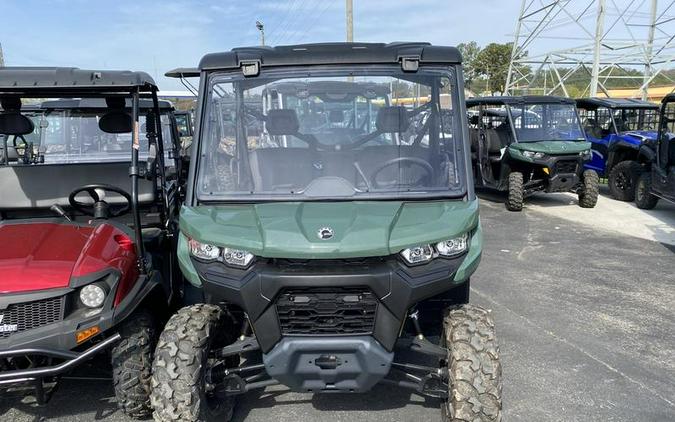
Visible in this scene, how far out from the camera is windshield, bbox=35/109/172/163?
5.20 meters

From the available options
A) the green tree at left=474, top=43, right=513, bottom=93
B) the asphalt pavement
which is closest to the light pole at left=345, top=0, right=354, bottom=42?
the asphalt pavement

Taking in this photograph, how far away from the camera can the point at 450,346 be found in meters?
2.75

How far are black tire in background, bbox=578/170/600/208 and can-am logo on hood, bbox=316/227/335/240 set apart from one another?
8840 millimetres

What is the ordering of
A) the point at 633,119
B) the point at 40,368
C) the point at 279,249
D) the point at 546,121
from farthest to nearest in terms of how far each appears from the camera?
the point at 633,119
the point at 546,121
the point at 40,368
the point at 279,249

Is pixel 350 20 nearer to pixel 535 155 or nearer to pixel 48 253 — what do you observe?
pixel 535 155

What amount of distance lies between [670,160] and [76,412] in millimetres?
8706

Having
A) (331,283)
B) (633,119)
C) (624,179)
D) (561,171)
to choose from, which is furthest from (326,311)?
(633,119)

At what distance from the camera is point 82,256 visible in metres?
3.09

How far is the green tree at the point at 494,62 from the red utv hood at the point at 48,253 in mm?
40708

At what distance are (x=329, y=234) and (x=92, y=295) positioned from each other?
1367mm

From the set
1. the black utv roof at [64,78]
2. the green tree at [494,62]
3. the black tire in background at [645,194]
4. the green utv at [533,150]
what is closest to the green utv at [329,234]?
the black utv roof at [64,78]

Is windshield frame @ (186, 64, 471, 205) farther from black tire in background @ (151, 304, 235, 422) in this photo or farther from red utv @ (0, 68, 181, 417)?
black tire in background @ (151, 304, 235, 422)

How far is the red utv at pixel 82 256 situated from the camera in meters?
2.80

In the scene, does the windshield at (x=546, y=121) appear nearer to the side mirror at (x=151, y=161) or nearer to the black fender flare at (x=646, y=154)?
the black fender flare at (x=646, y=154)
